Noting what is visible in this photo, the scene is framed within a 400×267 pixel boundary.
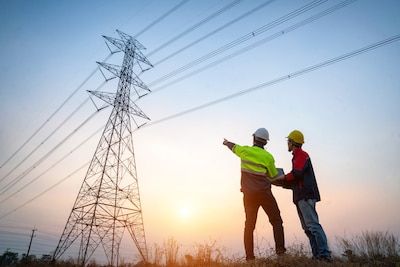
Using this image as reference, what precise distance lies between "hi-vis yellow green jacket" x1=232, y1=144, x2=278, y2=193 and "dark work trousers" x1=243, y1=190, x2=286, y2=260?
0.42 ft

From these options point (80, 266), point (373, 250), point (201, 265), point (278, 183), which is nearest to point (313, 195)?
point (278, 183)

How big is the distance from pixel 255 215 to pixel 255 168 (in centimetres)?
86

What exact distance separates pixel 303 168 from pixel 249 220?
53.1 inches

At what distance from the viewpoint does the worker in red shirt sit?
4853 mm

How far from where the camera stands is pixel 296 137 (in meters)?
5.63

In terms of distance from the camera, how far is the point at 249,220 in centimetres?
536

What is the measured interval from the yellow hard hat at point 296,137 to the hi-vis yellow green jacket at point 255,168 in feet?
1.76

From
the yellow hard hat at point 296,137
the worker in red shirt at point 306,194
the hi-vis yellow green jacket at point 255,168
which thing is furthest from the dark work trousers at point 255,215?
the yellow hard hat at point 296,137

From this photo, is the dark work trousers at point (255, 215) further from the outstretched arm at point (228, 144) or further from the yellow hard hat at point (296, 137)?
the yellow hard hat at point (296, 137)

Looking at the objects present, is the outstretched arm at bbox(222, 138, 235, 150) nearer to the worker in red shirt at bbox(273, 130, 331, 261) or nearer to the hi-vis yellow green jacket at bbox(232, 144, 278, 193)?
the hi-vis yellow green jacket at bbox(232, 144, 278, 193)

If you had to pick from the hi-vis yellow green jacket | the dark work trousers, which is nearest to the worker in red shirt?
the hi-vis yellow green jacket

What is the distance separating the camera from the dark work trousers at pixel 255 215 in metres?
5.20

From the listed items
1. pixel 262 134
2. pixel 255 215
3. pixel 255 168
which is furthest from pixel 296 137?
pixel 255 215

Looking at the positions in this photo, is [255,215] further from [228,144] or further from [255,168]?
[228,144]
